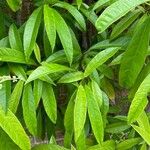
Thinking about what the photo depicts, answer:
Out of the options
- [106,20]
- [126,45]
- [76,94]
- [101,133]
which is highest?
[106,20]

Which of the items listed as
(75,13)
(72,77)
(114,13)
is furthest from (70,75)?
(114,13)

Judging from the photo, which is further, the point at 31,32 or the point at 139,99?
the point at 31,32

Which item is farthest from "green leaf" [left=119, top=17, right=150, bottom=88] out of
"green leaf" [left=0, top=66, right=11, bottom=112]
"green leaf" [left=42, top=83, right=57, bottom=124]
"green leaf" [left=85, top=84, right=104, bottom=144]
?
"green leaf" [left=0, top=66, right=11, bottom=112]

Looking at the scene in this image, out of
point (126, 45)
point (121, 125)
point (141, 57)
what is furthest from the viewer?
point (121, 125)

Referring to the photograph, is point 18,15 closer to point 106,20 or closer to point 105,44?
point 105,44

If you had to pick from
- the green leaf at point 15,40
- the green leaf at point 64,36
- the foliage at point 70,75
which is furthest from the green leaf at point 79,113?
the green leaf at point 15,40

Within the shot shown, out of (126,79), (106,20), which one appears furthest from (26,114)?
(106,20)

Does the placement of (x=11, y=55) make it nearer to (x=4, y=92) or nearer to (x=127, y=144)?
(x=4, y=92)

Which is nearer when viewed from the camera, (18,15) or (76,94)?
(76,94)
